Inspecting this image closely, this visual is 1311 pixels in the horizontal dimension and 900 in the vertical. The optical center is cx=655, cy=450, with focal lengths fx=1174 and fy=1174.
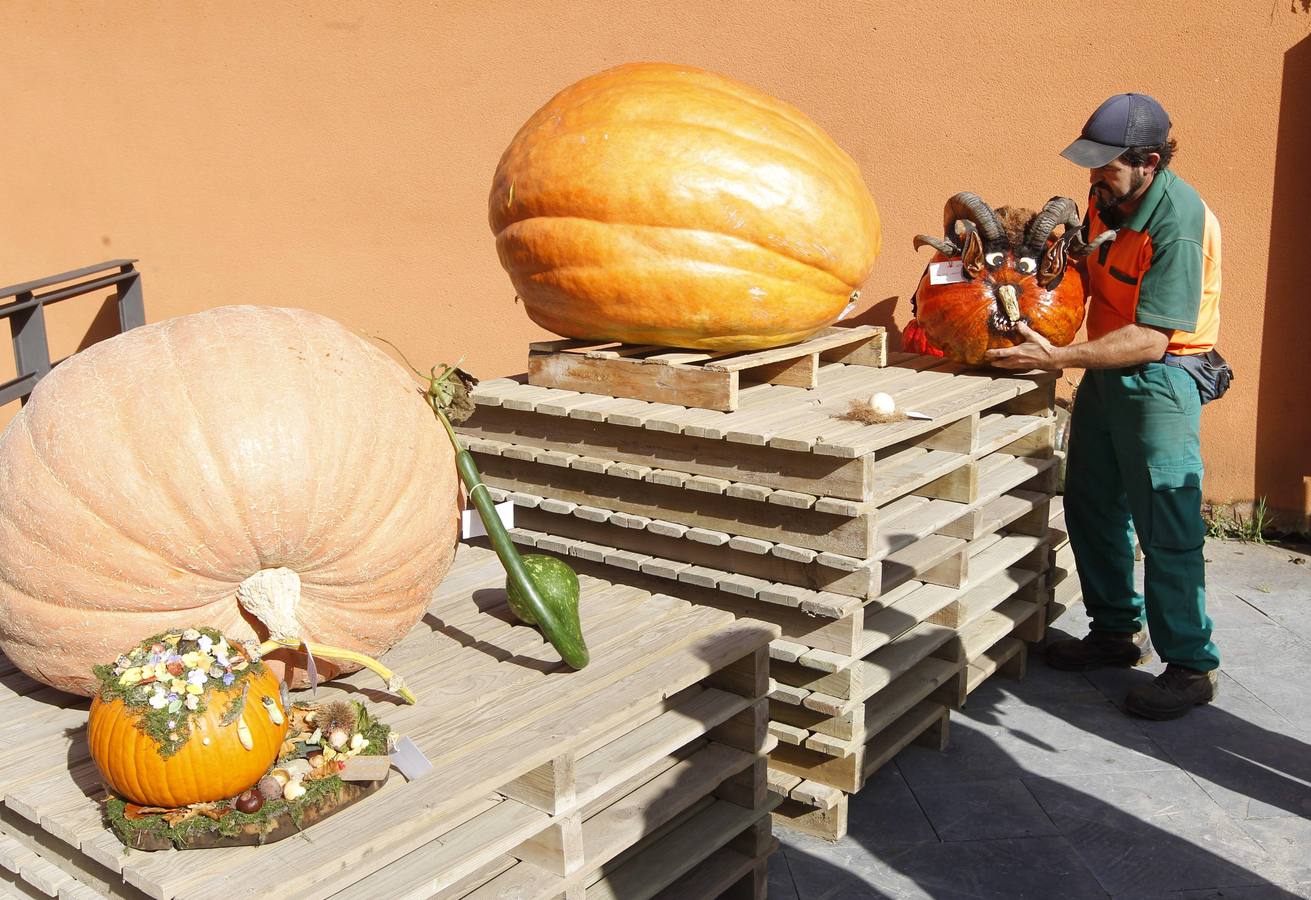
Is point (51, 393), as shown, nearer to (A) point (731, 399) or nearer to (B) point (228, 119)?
(A) point (731, 399)

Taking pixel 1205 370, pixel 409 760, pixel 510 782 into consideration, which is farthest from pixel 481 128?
pixel 409 760

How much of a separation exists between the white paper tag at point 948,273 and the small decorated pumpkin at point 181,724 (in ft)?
10.2

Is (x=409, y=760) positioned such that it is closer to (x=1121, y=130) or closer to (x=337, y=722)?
(x=337, y=722)

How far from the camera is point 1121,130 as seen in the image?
4211mm

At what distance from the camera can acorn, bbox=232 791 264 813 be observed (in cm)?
207

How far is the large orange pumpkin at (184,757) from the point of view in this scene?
6.69 ft

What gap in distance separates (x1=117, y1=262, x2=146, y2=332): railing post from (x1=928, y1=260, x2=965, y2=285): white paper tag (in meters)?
5.56

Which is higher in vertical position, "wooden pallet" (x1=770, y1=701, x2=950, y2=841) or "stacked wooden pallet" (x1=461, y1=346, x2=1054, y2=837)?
"stacked wooden pallet" (x1=461, y1=346, x2=1054, y2=837)

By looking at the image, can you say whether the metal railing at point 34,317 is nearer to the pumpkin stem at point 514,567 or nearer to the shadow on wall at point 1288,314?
the pumpkin stem at point 514,567

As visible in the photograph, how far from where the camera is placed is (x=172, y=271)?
7.88 m

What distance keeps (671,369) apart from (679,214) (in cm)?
49

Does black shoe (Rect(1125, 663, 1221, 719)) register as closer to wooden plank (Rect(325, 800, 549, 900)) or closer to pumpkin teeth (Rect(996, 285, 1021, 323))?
pumpkin teeth (Rect(996, 285, 1021, 323))

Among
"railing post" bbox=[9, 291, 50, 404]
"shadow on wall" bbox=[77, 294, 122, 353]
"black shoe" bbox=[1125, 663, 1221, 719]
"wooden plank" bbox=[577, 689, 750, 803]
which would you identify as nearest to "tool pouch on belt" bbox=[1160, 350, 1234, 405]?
"black shoe" bbox=[1125, 663, 1221, 719]

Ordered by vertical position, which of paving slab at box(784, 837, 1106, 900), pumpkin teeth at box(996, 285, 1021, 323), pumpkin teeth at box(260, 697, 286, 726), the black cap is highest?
the black cap
